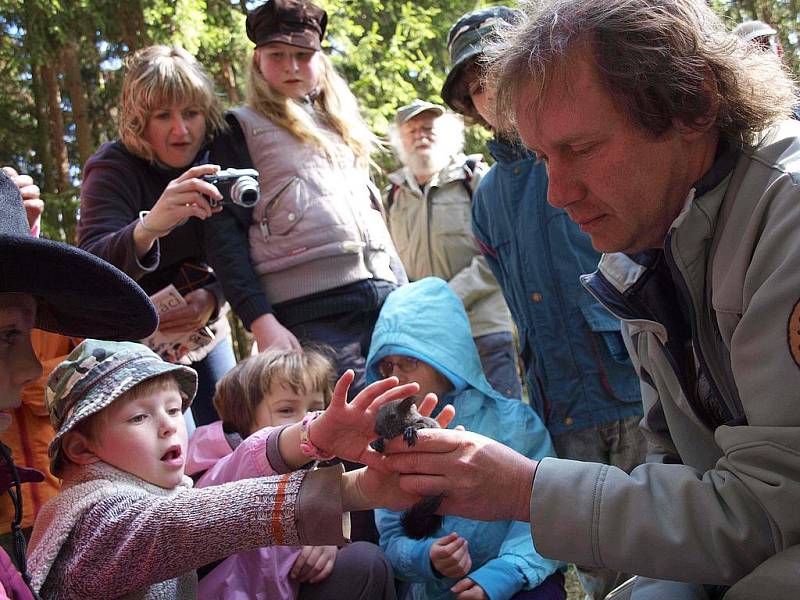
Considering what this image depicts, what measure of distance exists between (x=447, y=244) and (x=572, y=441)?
6.91 ft

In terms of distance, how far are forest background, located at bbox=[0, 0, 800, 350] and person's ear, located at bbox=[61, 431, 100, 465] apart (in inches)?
239

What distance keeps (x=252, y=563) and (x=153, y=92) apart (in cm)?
229

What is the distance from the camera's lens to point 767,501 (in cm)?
181

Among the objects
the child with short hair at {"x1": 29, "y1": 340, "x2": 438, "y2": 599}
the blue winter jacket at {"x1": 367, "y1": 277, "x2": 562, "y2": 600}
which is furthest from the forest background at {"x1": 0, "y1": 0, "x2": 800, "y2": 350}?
the child with short hair at {"x1": 29, "y1": 340, "x2": 438, "y2": 599}

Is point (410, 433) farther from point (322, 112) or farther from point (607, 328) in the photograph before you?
point (322, 112)

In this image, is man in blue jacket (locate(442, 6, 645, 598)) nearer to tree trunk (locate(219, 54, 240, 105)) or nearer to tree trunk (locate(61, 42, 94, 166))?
tree trunk (locate(219, 54, 240, 105))

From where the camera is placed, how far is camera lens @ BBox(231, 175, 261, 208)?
3.61m

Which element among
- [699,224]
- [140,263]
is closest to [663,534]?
[699,224]

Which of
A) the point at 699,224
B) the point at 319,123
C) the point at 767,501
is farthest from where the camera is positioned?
the point at 319,123

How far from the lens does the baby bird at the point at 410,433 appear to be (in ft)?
7.41

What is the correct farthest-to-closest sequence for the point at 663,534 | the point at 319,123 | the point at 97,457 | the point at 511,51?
1. the point at 319,123
2. the point at 97,457
3. the point at 511,51
4. the point at 663,534

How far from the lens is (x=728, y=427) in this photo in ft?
6.48

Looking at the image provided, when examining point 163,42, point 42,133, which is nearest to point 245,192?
point 163,42

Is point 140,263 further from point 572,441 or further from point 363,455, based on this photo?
point 572,441
